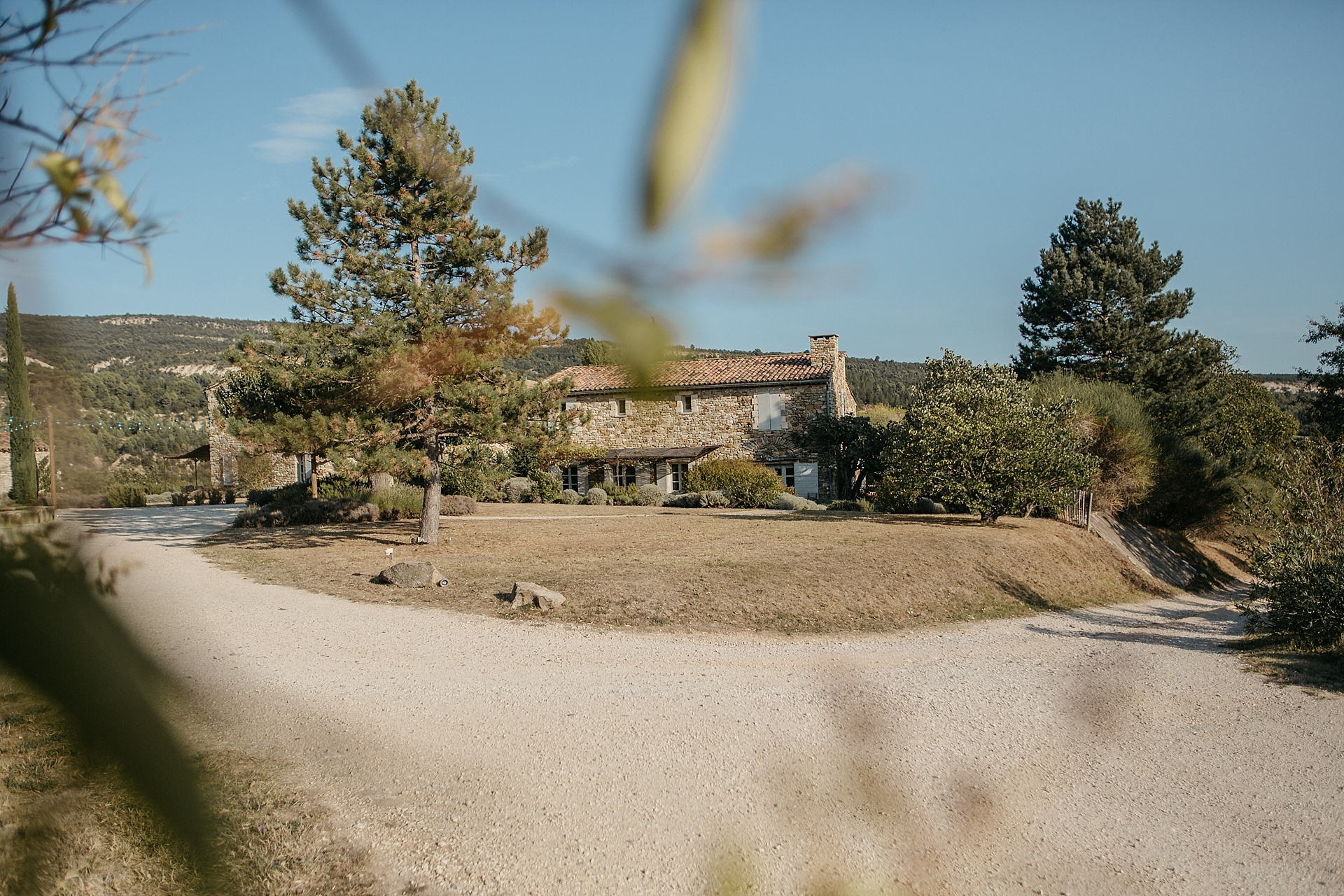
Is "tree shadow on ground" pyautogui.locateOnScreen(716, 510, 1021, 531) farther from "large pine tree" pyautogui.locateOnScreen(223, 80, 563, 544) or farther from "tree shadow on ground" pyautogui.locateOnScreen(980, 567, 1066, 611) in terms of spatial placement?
"large pine tree" pyautogui.locateOnScreen(223, 80, 563, 544)

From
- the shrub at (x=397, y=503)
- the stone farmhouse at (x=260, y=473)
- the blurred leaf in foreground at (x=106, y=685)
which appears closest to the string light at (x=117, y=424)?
the blurred leaf in foreground at (x=106, y=685)

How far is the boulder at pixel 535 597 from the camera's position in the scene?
1160cm

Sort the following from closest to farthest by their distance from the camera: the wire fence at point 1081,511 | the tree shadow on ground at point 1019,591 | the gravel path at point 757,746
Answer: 1. the gravel path at point 757,746
2. the tree shadow on ground at point 1019,591
3. the wire fence at point 1081,511

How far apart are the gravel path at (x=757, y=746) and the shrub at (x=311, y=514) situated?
31.4 ft

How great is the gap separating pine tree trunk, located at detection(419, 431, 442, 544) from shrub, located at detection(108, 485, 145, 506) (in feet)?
55.6

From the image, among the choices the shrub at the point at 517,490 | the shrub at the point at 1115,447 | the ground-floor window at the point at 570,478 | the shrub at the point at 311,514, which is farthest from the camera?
the ground-floor window at the point at 570,478

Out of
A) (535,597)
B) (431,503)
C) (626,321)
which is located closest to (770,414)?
(431,503)

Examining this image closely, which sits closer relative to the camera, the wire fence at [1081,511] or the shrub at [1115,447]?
the wire fence at [1081,511]

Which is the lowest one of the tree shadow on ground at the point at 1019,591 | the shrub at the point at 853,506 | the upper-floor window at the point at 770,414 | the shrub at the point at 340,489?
the tree shadow on ground at the point at 1019,591

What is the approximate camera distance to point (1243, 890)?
13.6ft

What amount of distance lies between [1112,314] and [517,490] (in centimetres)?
2163

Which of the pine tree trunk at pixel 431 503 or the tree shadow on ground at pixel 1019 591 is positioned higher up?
the pine tree trunk at pixel 431 503

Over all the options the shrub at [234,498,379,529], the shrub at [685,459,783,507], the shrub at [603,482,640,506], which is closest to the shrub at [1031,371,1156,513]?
the shrub at [685,459,783,507]

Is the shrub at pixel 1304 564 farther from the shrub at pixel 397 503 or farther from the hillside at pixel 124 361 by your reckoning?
the shrub at pixel 397 503
